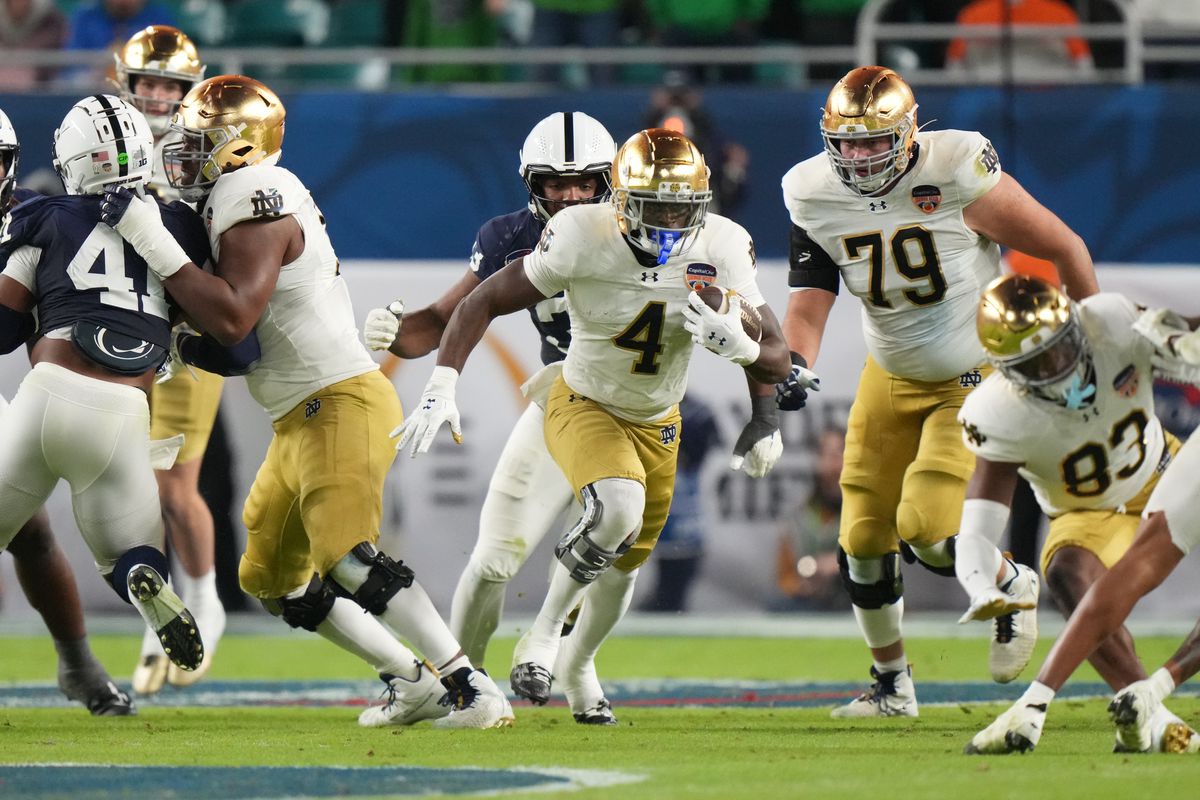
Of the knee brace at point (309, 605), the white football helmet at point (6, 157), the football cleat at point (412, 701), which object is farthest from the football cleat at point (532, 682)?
the white football helmet at point (6, 157)

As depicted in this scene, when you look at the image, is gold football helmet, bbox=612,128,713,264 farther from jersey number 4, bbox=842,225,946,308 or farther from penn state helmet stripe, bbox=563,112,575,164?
jersey number 4, bbox=842,225,946,308

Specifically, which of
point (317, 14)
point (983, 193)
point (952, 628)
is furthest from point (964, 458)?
point (317, 14)

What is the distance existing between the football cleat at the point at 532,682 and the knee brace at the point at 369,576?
50 cm

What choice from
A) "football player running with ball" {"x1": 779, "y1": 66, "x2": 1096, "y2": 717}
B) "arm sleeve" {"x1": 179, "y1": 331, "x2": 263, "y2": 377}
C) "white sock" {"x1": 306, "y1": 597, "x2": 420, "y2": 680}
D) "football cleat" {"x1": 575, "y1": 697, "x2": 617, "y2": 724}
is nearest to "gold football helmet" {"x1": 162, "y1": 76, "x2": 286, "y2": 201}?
"arm sleeve" {"x1": 179, "y1": 331, "x2": 263, "y2": 377}

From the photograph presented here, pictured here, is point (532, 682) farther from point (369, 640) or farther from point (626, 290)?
point (626, 290)

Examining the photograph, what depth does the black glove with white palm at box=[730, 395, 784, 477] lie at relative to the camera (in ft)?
18.1

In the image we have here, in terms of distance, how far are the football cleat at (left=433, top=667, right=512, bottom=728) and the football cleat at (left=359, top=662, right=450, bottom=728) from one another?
0.11m

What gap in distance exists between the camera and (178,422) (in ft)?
22.2

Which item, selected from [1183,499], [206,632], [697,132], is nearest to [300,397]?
→ [206,632]

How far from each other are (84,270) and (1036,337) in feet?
8.73

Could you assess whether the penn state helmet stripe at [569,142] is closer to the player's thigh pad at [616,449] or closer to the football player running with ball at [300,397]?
the player's thigh pad at [616,449]

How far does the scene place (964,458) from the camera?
5.71m

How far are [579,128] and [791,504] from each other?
3.27 meters

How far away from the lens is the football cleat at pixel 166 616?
5008mm
